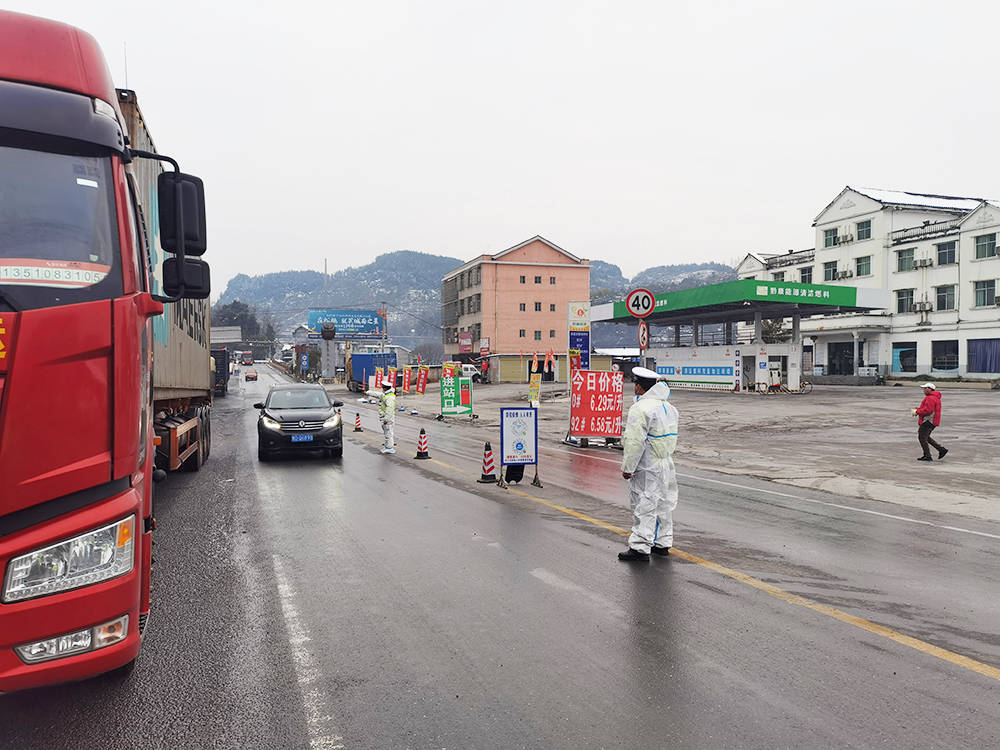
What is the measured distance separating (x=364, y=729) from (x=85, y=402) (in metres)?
2.05

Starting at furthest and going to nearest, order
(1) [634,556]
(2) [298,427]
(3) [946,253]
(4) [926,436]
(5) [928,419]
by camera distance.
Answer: (3) [946,253] < (5) [928,419] < (4) [926,436] < (2) [298,427] < (1) [634,556]

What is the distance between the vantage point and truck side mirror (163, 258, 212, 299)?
382 cm

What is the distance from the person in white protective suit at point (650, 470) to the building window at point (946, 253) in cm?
5328

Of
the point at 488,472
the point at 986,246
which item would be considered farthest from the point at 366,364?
the point at 986,246

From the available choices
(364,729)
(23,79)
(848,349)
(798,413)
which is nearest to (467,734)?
(364,729)

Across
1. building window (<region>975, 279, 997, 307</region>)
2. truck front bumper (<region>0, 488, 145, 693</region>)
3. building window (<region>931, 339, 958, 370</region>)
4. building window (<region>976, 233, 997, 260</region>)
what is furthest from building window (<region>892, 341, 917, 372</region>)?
truck front bumper (<region>0, 488, 145, 693</region>)

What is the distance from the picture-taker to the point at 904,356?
52.6 m

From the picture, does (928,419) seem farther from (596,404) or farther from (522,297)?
(522,297)

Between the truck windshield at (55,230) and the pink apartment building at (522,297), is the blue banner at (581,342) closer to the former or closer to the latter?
the truck windshield at (55,230)

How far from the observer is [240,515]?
8594 mm

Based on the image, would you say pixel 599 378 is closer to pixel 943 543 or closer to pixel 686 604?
pixel 943 543

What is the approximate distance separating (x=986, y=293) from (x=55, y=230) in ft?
185

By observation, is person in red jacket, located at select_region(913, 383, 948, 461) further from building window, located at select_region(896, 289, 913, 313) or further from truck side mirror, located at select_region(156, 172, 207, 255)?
building window, located at select_region(896, 289, 913, 313)

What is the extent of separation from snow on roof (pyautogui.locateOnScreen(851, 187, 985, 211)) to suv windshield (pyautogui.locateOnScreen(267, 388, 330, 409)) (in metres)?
53.2
